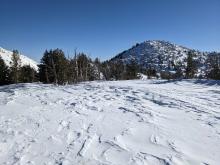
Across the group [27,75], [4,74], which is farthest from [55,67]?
[27,75]

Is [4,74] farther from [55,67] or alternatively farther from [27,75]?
[55,67]

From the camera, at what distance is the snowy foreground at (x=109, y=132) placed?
6.98 m

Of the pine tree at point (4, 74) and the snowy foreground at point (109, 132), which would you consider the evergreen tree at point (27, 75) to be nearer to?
the pine tree at point (4, 74)

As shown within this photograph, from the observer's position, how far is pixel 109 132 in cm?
896

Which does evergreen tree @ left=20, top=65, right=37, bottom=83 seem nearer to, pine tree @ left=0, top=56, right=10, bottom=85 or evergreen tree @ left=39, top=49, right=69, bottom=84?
pine tree @ left=0, top=56, right=10, bottom=85

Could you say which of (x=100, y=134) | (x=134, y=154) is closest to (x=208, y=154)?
(x=134, y=154)

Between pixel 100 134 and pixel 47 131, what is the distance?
2.00 metres

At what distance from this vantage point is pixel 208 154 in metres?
7.17

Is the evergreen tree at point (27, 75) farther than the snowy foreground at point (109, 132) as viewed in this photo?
Yes

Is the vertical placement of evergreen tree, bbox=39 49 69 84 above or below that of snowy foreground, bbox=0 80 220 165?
above

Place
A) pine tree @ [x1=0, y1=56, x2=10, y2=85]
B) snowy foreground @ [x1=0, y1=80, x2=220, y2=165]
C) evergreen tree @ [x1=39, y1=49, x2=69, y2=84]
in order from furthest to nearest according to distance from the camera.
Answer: pine tree @ [x1=0, y1=56, x2=10, y2=85] → evergreen tree @ [x1=39, y1=49, x2=69, y2=84] → snowy foreground @ [x1=0, y1=80, x2=220, y2=165]

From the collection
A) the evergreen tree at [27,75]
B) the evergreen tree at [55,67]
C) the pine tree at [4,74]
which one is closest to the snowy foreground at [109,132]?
the evergreen tree at [55,67]

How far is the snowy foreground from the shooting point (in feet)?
22.9

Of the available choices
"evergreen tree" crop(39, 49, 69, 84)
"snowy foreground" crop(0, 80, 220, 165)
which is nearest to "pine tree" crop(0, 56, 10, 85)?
"evergreen tree" crop(39, 49, 69, 84)
